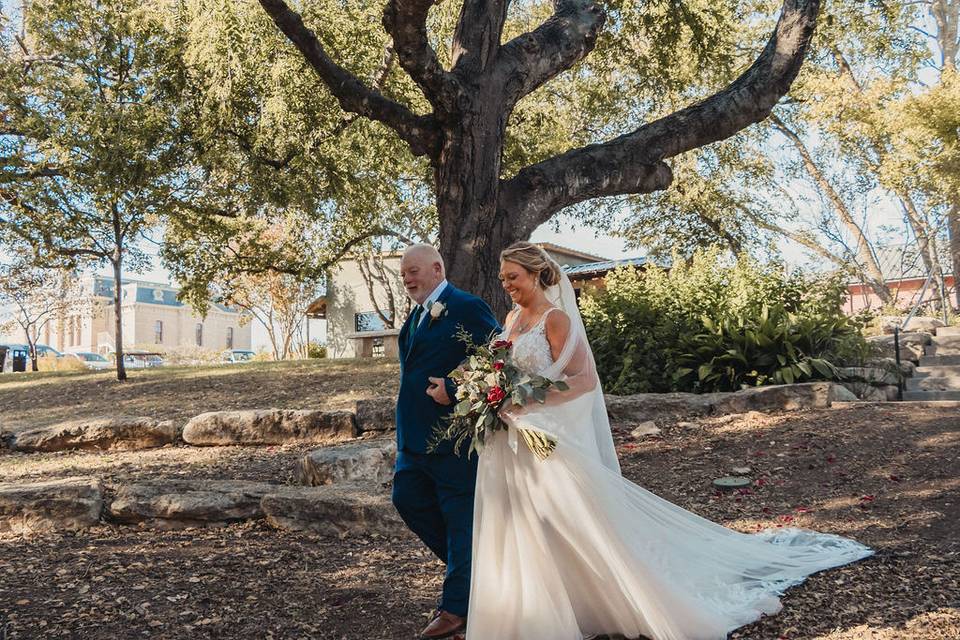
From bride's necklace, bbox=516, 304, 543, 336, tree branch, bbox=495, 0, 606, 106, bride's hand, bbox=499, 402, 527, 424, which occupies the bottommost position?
bride's hand, bbox=499, 402, 527, 424

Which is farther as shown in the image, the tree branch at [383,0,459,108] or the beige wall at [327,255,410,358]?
the beige wall at [327,255,410,358]

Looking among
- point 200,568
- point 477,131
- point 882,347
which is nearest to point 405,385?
point 200,568

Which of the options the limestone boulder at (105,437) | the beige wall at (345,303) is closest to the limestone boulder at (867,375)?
the limestone boulder at (105,437)

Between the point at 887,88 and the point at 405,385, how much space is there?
1899cm

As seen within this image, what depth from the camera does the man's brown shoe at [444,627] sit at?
157 inches

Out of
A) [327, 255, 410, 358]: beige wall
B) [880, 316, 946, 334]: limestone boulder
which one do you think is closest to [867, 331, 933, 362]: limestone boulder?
[880, 316, 946, 334]: limestone boulder

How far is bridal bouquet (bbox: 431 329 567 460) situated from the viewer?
152 inches

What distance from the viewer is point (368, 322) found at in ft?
132

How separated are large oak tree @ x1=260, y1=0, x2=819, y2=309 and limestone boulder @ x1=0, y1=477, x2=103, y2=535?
3790 mm

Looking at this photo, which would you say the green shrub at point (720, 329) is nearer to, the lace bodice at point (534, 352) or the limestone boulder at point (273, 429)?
the limestone boulder at point (273, 429)

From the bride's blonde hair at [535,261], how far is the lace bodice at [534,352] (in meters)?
0.20

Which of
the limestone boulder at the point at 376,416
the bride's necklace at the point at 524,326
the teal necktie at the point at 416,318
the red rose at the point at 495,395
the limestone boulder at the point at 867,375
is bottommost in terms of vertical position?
the limestone boulder at the point at 376,416

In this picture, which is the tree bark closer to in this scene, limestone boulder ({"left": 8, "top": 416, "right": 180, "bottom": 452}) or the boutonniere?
limestone boulder ({"left": 8, "top": 416, "right": 180, "bottom": 452})

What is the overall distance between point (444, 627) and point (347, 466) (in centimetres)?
341
